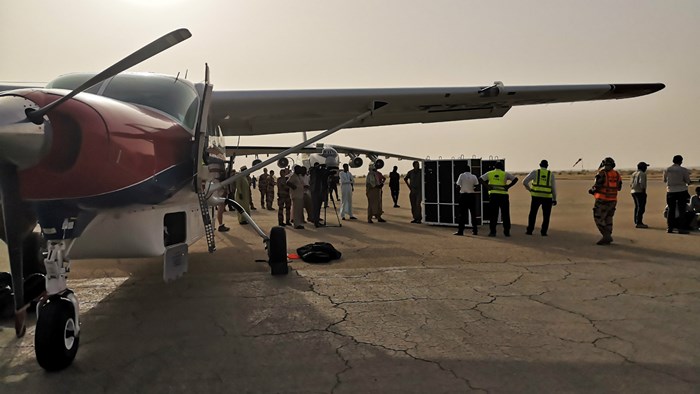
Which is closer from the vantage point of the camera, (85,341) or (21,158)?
(21,158)

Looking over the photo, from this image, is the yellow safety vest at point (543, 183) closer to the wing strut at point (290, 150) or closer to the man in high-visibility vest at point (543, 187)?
the man in high-visibility vest at point (543, 187)

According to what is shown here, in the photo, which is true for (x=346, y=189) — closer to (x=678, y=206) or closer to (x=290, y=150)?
(x=290, y=150)

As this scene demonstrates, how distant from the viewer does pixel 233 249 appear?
27.4 feet

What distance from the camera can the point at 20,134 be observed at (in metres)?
2.44

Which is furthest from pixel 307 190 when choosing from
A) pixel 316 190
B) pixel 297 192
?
pixel 297 192

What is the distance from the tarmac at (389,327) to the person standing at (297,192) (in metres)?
4.03

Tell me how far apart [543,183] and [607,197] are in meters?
1.33

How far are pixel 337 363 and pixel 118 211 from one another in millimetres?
2044

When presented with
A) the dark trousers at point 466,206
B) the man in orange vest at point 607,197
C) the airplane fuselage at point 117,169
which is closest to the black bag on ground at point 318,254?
the airplane fuselage at point 117,169

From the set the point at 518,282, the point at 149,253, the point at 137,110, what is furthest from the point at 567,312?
Answer: the point at 137,110

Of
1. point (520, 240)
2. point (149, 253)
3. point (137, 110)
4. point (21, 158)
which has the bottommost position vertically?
point (520, 240)

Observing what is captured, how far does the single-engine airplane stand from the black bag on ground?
0.90m

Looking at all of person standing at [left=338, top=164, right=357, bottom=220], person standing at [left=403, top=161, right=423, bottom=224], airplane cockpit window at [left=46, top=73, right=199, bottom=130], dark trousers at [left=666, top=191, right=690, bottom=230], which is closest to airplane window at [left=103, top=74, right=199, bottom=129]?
airplane cockpit window at [left=46, top=73, right=199, bottom=130]

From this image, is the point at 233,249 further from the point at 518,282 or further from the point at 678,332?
the point at 678,332
